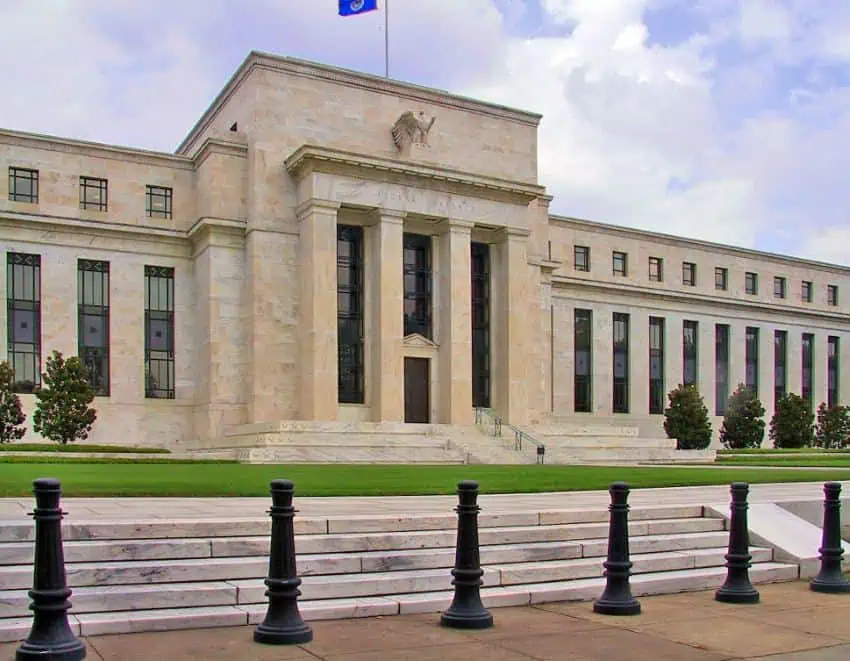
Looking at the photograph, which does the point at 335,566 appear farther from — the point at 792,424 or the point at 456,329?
the point at 792,424

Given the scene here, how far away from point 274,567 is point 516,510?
5.54 m

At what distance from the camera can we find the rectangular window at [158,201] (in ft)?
160

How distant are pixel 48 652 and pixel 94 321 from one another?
4255 cm

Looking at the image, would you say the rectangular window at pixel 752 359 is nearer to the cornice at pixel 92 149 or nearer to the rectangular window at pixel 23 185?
the cornice at pixel 92 149

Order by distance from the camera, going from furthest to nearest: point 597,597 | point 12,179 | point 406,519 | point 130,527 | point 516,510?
point 12,179
point 516,510
point 406,519
point 597,597
point 130,527

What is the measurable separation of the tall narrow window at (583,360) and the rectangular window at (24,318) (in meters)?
33.7

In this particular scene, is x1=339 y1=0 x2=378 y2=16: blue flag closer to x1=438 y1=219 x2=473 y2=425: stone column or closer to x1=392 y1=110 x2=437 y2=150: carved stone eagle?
x1=392 y1=110 x2=437 y2=150: carved stone eagle

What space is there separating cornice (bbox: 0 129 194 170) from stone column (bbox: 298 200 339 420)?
793cm

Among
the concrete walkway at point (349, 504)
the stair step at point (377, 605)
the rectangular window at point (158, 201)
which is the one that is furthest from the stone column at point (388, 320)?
the stair step at point (377, 605)

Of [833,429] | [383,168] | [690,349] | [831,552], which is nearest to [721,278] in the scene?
[690,349]

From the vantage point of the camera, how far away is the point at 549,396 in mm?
61594

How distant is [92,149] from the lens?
4712cm

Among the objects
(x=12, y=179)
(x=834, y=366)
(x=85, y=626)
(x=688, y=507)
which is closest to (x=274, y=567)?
(x=85, y=626)

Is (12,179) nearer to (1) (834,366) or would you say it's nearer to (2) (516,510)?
(2) (516,510)
